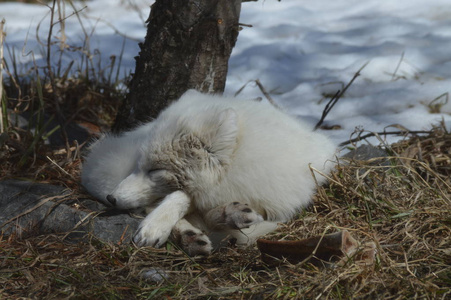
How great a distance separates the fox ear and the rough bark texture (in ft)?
3.03

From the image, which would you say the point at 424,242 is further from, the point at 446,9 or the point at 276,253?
the point at 446,9

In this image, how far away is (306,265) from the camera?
2.43 m

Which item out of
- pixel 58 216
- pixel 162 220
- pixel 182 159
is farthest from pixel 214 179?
pixel 58 216

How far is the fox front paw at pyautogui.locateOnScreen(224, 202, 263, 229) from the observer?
267 cm

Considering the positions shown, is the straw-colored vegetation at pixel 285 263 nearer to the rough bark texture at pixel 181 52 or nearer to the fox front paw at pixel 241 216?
the fox front paw at pixel 241 216

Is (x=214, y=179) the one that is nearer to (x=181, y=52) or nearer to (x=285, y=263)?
(x=285, y=263)

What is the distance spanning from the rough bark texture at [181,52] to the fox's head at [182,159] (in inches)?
31.4

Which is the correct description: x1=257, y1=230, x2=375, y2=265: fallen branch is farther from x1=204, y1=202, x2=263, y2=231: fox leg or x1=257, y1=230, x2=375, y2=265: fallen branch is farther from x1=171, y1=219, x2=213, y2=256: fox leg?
x1=171, y1=219, x2=213, y2=256: fox leg

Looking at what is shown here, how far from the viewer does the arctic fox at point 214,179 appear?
2.73m

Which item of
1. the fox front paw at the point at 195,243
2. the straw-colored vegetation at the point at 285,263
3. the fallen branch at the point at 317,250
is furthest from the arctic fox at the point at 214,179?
the fallen branch at the point at 317,250

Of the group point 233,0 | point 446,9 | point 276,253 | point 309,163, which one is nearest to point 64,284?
point 276,253

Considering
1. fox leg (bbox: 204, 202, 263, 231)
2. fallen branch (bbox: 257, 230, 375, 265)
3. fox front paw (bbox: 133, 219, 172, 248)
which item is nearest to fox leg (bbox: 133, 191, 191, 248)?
fox front paw (bbox: 133, 219, 172, 248)

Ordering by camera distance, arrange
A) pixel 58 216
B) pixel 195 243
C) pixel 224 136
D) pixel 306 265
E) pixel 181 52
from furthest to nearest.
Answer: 1. pixel 181 52
2. pixel 58 216
3. pixel 224 136
4. pixel 195 243
5. pixel 306 265

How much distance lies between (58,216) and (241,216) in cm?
107
